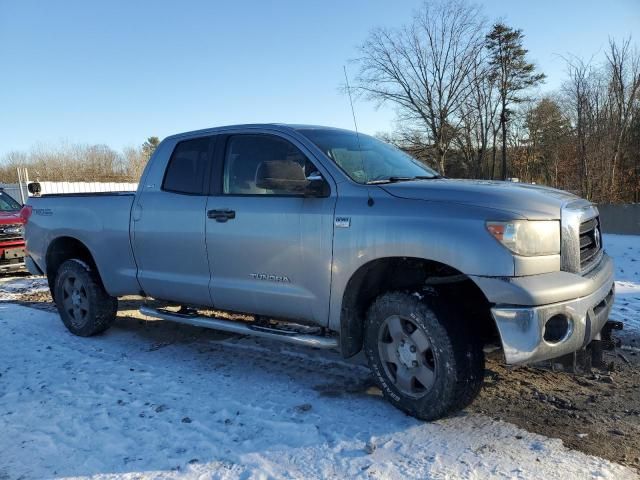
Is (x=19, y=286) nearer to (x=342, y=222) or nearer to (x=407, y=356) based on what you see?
(x=342, y=222)

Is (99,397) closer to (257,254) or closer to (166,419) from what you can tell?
(166,419)

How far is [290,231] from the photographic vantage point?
379cm

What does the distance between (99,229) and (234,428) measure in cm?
287

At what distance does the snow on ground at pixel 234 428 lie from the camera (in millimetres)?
2836

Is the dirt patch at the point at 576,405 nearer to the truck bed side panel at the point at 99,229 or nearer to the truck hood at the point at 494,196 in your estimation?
the truck hood at the point at 494,196

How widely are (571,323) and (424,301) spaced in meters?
0.85

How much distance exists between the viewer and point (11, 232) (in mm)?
9875

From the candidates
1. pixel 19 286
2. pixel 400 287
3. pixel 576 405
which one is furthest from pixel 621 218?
pixel 19 286

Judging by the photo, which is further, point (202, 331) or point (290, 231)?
point (202, 331)

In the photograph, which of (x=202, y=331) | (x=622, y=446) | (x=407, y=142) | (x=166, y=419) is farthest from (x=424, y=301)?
(x=407, y=142)

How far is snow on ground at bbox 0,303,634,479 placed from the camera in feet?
9.30

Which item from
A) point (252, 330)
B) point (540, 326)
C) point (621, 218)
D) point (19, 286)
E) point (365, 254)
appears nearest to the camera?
point (540, 326)

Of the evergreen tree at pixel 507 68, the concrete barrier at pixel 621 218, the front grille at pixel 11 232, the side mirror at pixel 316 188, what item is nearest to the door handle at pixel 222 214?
the side mirror at pixel 316 188

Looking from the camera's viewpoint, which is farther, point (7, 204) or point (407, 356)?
point (7, 204)
